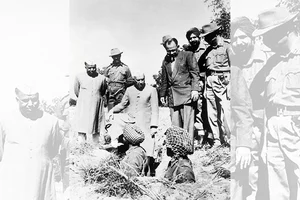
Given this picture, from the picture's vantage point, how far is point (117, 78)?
4754 mm

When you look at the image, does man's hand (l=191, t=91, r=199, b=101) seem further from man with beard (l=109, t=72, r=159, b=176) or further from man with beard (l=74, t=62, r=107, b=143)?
man with beard (l=74, t=62, r=107, b=143)

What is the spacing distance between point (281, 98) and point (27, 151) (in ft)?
8.12

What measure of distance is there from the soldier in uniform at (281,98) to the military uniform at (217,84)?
1.00 feet

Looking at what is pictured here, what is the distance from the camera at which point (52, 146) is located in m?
4.59

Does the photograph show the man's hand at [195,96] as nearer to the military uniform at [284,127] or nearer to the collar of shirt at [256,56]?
the collar of shirt at [256,56]

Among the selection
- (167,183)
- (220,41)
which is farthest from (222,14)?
(167,183)

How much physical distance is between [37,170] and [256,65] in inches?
92.5

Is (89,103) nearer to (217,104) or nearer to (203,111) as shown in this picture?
(203,111)

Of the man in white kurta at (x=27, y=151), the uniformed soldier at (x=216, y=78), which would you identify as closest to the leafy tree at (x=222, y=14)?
the uniformed soldier at (x=216, y=78)

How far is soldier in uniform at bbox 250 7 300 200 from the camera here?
13.4 ft

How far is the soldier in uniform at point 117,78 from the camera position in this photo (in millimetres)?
4715

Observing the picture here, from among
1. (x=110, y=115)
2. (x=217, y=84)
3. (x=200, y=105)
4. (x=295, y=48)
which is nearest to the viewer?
(x=295, y=48)

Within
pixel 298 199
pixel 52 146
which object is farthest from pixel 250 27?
pixel 52 146

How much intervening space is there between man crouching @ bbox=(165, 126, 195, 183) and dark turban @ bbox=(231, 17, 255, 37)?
1110mm
